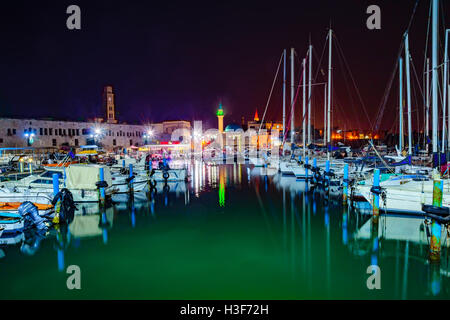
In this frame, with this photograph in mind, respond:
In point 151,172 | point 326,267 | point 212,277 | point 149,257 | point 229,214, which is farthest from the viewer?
point 151,172

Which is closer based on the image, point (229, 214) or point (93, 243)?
point (93, 243)

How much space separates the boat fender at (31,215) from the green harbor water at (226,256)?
606mm

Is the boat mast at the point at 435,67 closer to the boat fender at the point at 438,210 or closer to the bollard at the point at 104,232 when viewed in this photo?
the boat fender at the point at 438,210

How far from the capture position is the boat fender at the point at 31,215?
11.9 m

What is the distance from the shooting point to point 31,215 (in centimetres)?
1208

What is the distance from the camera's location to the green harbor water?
25.9ft

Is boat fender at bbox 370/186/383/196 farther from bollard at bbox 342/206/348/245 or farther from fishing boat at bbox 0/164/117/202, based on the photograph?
fishing boat at bbox 0/164/117/202

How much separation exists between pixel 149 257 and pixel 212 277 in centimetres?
265

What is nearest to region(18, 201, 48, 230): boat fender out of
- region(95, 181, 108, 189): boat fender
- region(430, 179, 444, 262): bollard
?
region(95, 181, 108, 189): boat fender

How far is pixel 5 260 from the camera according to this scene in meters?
9.76

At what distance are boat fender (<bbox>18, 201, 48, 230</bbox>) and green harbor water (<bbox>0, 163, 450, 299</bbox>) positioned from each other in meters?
0.61
